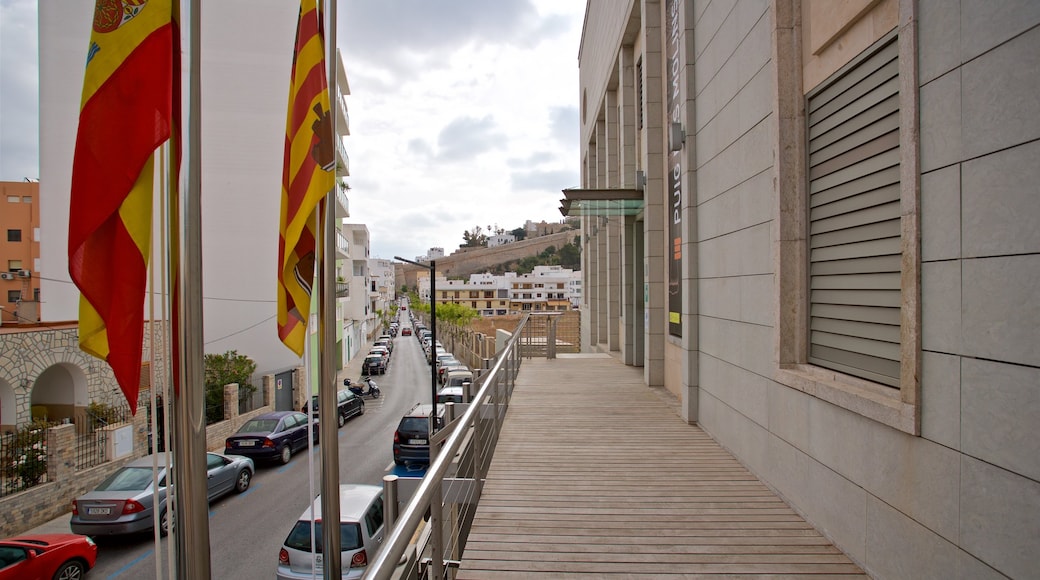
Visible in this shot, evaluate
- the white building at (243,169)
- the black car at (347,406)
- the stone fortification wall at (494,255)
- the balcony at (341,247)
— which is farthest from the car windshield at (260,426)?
the stone fortification wall at (494,255)

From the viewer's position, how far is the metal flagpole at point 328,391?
10.4 ft

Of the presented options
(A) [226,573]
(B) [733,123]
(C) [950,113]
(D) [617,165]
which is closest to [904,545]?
(C) [950,113]

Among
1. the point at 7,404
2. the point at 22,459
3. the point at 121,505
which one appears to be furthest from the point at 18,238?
the point at 121,505

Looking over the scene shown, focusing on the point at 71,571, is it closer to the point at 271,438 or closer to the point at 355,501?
the point at 355,501

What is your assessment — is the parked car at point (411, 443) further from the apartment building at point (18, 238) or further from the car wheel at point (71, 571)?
the apartment building at point (18, 238)

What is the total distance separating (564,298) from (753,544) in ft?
324

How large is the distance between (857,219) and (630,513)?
9.54 ft

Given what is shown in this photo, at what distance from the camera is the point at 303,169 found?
334 centimetres

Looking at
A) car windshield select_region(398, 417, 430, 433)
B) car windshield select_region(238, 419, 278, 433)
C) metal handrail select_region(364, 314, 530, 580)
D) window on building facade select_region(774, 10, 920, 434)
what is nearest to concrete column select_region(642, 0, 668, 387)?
window on building facade select_region(774, 10, 920, 434)

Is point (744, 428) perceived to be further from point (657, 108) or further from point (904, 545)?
point (657, 108)

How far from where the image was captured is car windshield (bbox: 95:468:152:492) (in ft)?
37.7

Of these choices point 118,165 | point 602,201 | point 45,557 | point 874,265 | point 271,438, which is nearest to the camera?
point 118,165

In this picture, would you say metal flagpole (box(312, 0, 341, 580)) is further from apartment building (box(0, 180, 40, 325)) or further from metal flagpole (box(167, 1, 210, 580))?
apartment building (box(0, 180, 40, 325))

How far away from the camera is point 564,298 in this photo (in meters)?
103
